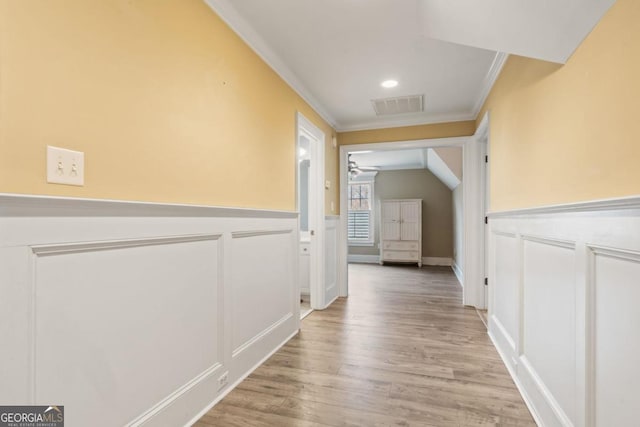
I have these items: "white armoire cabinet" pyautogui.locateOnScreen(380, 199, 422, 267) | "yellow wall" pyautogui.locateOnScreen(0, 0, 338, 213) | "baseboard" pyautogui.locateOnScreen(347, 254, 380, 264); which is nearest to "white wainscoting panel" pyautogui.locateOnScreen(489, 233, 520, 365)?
"yellow wall" pyautogui.locateOnScreen(0, 0, 338, 213)

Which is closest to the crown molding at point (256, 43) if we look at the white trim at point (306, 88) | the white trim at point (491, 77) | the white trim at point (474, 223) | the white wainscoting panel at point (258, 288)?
the white trim at point (306, 88)

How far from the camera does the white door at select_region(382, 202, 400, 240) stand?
7371mm

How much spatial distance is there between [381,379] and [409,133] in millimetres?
3015

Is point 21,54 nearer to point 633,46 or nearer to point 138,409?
point 138,409

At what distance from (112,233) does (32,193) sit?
29 centimetres

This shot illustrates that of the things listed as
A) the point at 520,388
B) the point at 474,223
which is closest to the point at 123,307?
the point at 520,388

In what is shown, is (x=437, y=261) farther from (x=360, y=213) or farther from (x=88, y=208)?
(x=88, y=208)

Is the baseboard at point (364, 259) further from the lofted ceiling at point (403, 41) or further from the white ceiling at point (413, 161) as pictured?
the lofted ceiling at point (403, 41)

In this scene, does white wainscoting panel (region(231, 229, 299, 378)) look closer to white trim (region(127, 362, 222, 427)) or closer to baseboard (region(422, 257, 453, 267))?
white trim (region(127, 362, 222, 427))

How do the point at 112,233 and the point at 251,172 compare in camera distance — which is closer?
the point at 112,233

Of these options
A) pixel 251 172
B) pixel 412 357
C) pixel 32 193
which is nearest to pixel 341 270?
pixel 412 357

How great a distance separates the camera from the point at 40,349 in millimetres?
988

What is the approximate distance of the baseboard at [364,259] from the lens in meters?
7.85

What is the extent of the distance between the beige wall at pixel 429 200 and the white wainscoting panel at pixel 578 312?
5.49 meters
